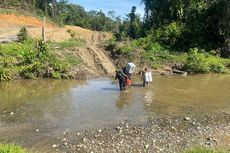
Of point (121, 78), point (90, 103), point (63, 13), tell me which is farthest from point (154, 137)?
point (63, 13)

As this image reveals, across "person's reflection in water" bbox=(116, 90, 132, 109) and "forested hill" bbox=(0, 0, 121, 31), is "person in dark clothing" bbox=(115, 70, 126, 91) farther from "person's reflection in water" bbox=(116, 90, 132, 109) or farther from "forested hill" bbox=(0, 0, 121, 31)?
"forested hill" bbox=(0, 0, 121, 31)

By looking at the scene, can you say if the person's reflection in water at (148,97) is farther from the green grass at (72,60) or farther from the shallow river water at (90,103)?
the green grass at (72,60)

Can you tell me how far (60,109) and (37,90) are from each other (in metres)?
4.70

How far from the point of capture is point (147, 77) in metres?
22.4

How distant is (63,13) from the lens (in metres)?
80.8

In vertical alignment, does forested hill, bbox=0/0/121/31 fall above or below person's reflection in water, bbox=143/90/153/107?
above

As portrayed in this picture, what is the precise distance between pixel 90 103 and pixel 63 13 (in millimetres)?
64293

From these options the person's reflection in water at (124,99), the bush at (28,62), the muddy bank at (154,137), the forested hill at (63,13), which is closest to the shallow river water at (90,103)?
the person's reflection in water at (124,99)

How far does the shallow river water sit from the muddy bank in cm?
71

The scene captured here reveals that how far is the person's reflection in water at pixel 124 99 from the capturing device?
18.4 metres

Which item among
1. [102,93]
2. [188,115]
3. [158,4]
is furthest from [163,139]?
[158,4]

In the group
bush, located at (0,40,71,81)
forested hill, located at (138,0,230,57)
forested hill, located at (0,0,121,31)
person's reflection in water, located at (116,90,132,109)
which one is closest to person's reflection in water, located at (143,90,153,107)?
person's reflection in water, located at (116,90,132,109)

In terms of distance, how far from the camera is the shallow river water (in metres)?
14.8

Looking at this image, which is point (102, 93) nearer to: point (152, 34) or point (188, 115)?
point (188, 115)
